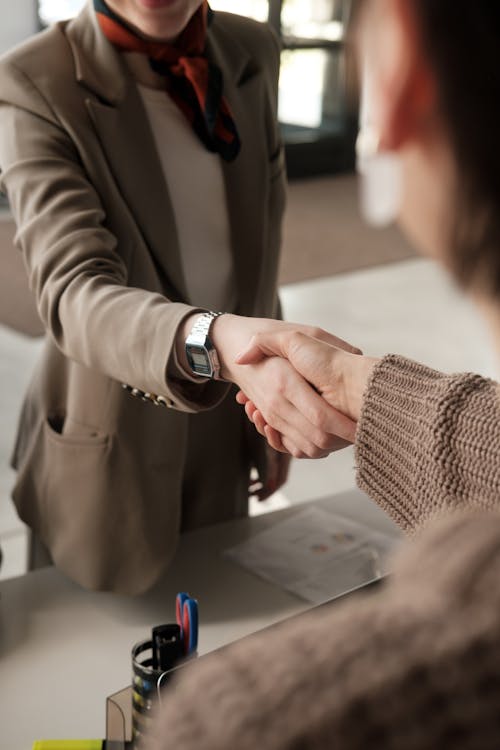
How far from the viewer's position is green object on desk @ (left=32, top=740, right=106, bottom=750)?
1088 millimetres

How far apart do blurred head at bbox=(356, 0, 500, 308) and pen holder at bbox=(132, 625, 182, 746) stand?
2.32ft

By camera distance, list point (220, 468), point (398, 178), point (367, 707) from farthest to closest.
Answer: point (220, 468) → point (398, 178) → point (367, 707)

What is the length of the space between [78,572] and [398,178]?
117 centimetres

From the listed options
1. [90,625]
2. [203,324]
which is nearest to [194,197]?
[203,324]

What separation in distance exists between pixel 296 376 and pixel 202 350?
13 cm

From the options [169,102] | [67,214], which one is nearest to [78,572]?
[67,214]

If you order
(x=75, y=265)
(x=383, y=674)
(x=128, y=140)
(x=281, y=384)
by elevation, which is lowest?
(x=281, y=384)

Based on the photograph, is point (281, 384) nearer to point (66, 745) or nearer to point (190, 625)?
point (190, 625)

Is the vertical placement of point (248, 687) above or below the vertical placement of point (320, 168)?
above

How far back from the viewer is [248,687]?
40 centimetres

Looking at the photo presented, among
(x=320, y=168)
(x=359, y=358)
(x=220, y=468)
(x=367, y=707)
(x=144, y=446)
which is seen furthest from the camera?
(x=320, y=168)

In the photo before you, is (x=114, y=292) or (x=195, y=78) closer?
(x=114, y=292)

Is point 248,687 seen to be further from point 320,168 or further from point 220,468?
point 320,168

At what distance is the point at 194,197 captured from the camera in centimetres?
172
